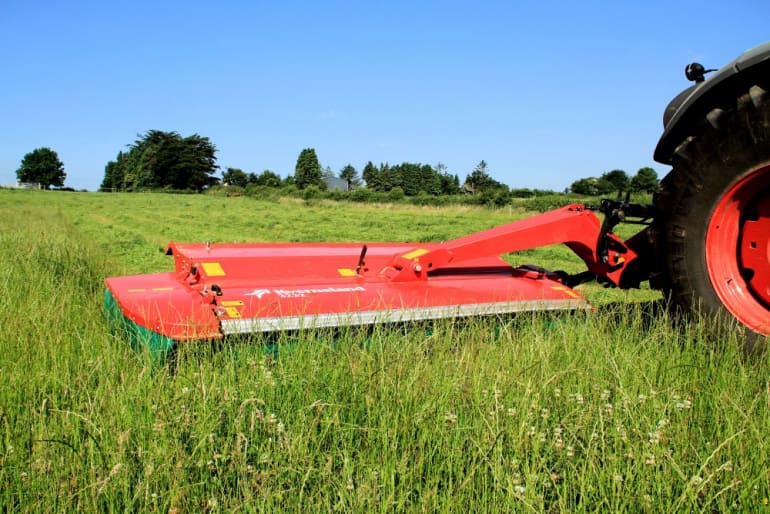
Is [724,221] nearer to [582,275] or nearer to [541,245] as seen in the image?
[541,245]

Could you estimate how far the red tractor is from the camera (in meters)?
2.84

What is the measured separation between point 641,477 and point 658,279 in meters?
1.85

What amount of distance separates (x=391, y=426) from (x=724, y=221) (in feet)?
6.67

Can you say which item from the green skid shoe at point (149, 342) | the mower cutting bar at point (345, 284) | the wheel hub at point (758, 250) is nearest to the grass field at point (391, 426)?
the green skid shoe at point (149, 342)

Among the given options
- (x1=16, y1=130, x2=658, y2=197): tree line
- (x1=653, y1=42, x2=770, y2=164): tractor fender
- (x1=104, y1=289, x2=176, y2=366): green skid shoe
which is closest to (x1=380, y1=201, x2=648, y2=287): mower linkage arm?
(x1=653, y1=42, x2=770, y2=164): tractor fender

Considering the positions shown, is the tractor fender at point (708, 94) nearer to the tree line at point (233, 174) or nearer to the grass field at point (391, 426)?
the grass field at point (391, 426)

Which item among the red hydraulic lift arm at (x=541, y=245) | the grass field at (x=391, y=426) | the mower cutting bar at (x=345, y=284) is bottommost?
the grass field at (x=391, y=426)

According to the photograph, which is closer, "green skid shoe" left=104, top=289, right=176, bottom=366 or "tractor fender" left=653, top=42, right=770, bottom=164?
"green skid shoe" left=104, top=289, right=176, bottom=366

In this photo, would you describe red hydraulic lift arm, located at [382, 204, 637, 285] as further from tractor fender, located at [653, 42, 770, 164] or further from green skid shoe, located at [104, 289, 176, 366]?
green skid shoe, located at [104, 289, 176, 366]

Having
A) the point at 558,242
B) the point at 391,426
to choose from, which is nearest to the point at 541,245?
the point at 558,242

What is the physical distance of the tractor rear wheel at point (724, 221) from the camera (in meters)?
2.83

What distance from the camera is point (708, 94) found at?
3.05 meters

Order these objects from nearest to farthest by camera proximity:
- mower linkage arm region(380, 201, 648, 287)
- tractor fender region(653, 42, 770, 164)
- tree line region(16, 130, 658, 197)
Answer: tractor fender region(653, 42, 770, 164), mower linkage arm region(380, 201, 648, 287), tree line region(16, 130, 658, 197)

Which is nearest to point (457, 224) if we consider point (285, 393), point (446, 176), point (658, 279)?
point (658, 279)
